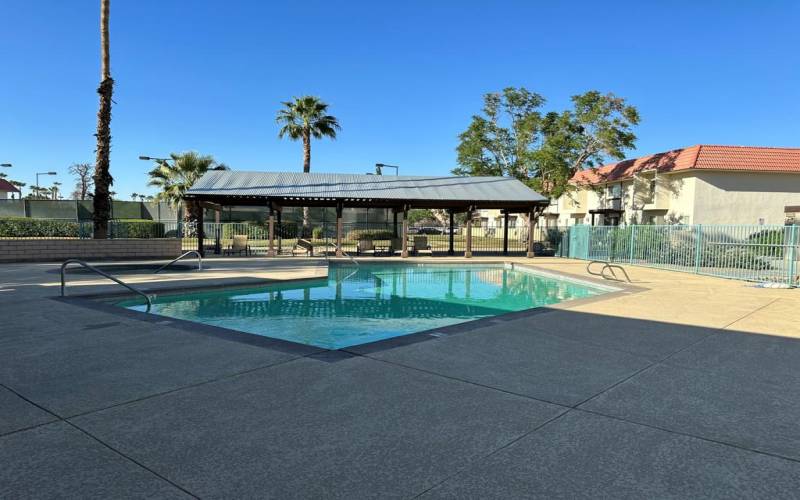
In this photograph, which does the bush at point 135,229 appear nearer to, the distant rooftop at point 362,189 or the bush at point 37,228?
the bush at point 37,228

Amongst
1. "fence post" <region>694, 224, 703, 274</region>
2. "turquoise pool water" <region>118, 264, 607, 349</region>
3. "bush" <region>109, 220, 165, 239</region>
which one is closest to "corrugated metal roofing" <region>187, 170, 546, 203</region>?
"bush" <region>109, 220, 165, 239</region>

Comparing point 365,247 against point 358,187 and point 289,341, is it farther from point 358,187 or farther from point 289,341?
point 289,341

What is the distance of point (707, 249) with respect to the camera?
56.2 ft

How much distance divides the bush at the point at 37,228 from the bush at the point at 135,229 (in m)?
2.63

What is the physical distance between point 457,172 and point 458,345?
101ft

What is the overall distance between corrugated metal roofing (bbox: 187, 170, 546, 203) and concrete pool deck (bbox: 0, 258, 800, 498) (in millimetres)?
14833

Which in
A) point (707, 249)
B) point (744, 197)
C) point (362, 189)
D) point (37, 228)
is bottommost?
point (707, 249)

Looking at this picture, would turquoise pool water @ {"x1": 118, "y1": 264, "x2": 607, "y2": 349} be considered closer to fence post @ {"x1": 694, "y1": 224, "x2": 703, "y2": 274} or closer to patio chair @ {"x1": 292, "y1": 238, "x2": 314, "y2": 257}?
fence post @ {"x1": 694, "y1": 224, "x2": 703, "y2": 274}

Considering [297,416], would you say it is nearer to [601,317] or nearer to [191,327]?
[191,327]

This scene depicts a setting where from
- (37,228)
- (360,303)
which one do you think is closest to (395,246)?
(360,303)

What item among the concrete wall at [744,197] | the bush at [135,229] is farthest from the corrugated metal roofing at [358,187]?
the concrete wall at [744,197]

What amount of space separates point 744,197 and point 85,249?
36.6 metres

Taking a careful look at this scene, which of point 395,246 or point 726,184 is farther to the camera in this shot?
point 726,184

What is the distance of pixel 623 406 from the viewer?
3.72 metres
